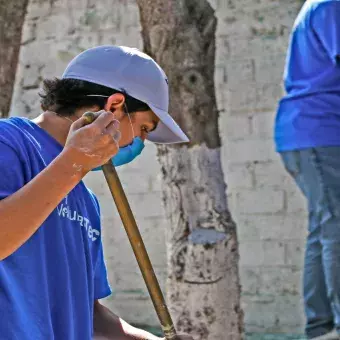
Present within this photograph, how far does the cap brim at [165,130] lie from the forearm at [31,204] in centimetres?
52

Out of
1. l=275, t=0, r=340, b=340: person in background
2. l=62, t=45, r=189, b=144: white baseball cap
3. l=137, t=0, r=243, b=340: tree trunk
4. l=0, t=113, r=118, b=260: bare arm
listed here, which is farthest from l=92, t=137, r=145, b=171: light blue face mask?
l=275, t=0, r=340, b=340: person in background

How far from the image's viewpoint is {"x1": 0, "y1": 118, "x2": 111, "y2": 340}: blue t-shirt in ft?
6.36

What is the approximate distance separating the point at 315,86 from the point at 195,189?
68cm

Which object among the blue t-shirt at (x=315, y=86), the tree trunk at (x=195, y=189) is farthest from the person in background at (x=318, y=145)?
the tree trunk at (x=195, y=189)

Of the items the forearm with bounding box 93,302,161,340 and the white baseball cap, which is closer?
the white baseball cap

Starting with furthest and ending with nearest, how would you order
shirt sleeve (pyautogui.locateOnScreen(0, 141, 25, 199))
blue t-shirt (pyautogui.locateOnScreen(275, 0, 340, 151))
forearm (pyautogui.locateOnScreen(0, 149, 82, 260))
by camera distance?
blue t-shirt (pyautogui.locateOnScreen(275, 0, 340, 151))
shirt sleeve (pyautogui.locateOnScreen(0, 141, 25, 199))
forearm (pyautogui.locateOnScreen(0, 149, 82, 260))

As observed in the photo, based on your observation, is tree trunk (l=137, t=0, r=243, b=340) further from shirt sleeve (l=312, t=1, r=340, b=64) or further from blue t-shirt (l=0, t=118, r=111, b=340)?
blue t-shirt (l=0, t=118, r=111, b=340)

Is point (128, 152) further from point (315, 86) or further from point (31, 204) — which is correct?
point (315, 86)

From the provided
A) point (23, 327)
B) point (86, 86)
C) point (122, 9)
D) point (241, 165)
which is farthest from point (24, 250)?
point (122, 9)

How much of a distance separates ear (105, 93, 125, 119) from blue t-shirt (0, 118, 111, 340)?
0.17 metres

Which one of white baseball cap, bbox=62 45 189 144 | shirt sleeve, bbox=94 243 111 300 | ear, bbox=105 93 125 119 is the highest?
white baseball cap, bbox=62 45 189 144

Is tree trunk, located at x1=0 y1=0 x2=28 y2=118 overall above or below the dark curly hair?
above

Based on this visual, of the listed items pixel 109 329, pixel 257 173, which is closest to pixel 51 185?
pixel 109 329

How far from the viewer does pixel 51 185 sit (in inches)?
70.4
